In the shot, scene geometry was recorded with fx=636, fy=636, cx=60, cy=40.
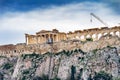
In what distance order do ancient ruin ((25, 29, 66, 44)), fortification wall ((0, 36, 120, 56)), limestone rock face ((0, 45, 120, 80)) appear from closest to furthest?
limestone rock face ((0, 45, 120, 80)), fortification wall ((0, 36, 120, 56)), ancient ruin ((25, 29, 66, 44))

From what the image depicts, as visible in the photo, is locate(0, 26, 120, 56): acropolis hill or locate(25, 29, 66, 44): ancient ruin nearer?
locate(0, 26, 120, 56): acropolis hill

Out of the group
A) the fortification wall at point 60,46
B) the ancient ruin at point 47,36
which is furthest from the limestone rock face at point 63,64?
the ancient ruin at point 47,36

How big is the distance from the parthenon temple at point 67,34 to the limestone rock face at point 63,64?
214 inches

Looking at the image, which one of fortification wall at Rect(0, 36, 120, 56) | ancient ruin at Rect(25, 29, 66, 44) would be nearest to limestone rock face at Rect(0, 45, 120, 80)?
fortification wall at Rect(0, 36, 120, 56)

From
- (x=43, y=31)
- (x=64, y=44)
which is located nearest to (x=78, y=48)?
(x=64, y=44)

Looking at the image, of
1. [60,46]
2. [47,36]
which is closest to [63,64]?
[60,46]

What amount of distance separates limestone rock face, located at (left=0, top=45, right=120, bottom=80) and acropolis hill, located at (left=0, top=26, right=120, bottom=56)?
1510 millimetres

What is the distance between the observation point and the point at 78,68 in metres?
139

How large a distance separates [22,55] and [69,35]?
41.2 ft

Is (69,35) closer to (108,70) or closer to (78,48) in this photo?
(78,48)

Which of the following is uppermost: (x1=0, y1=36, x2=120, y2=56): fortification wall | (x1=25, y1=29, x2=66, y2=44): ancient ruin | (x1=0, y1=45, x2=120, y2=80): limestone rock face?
(x1=25, y1=29, x2=66, y2=44): ancient ruin

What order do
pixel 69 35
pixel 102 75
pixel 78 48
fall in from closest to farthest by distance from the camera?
pixel 102 75
pixel 78 48
pixel 69 35

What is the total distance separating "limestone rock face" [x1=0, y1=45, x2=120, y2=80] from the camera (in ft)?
442

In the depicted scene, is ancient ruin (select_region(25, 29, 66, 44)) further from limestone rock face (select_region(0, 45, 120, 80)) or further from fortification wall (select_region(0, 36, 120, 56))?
limestone rock face (select_region(0, 45, 120, 80))
